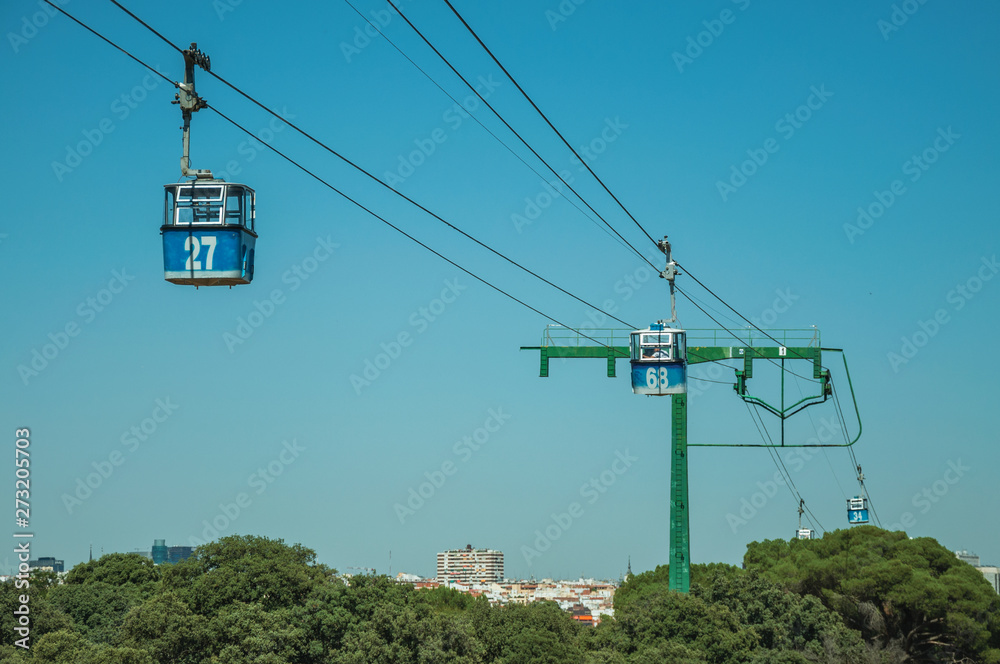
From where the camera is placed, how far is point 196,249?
48.3 feet

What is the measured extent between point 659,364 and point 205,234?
15767 mm

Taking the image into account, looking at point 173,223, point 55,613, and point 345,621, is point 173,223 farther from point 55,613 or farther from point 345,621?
point 55,613

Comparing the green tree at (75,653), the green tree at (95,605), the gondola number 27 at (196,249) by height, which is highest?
the gondola number 27 at (196,249)

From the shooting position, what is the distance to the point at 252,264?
1519 centimetres

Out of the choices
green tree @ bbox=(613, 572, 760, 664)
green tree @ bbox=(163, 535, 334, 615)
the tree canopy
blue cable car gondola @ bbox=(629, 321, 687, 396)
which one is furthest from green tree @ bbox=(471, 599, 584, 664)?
blue cable car gondola @ bbox=(629, 321, 687, 396)

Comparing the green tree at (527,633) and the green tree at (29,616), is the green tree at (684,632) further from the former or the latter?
the green tree at (29,616)

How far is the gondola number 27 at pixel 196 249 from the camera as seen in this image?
48.2 feet

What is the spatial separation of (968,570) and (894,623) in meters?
4.79

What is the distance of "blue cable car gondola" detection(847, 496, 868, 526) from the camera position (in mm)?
59438

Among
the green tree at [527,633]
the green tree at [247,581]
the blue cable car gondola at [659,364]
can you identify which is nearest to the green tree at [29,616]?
the green tree at [247,581]

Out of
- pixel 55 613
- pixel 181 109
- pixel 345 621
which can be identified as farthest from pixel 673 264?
pixel 55 613

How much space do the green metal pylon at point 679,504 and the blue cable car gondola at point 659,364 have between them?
17.3 metres

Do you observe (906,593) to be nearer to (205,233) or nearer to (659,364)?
(659,364)

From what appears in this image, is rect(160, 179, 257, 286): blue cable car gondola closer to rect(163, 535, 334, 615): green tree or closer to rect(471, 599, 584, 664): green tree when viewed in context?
rect(471, 599, 584, 664): green tree
